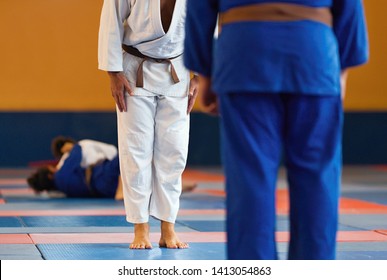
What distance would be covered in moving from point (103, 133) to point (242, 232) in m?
12.3

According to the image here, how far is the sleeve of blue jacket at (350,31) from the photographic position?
9.63 feet

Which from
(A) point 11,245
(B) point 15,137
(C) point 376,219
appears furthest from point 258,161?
(B) point 15,137

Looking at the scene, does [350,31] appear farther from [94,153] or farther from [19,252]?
[94,153]

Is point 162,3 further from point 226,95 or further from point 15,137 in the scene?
point 15,137

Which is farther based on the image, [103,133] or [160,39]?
[103,133]

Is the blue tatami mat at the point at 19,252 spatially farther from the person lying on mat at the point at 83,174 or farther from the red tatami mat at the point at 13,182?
the red tatami mat at the point at 13,182

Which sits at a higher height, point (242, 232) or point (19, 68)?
point (242, 232)

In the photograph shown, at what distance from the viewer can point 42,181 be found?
29.5 feet

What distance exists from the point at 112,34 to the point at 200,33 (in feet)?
5.90

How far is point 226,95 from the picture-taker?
2865 mm

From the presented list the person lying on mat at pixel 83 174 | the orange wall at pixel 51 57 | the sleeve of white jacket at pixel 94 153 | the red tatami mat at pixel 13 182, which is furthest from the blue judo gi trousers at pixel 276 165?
the orange wall at pixel 51 57

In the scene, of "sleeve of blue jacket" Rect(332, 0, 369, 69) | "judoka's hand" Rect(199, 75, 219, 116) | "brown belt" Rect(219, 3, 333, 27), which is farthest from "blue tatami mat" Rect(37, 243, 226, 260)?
"brown belt" Rect(219, 3, 333, 27)

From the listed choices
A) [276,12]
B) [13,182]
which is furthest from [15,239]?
[13,182]

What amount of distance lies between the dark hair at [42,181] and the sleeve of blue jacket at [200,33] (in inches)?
244
